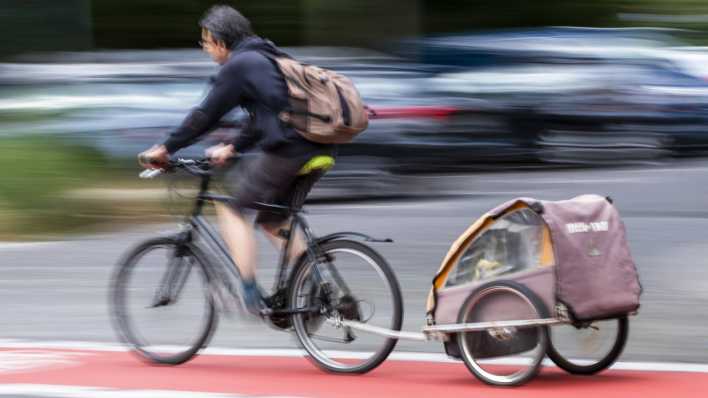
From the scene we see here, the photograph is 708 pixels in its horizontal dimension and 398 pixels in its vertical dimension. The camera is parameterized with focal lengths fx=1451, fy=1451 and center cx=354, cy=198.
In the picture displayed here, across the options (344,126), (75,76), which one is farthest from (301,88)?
(75,76)

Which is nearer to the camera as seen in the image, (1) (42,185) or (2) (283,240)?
(2) (283,240)

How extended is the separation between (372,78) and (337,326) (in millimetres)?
8295

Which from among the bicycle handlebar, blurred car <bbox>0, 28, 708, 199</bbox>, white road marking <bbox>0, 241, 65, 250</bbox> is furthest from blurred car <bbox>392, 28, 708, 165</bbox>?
the bicycle handlebar

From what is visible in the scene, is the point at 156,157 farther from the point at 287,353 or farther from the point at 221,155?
the point at 287,353

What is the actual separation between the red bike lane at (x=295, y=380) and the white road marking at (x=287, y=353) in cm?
8

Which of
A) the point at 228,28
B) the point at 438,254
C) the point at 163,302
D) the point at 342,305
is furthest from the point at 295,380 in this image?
the point at 438,254

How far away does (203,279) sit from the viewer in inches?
274

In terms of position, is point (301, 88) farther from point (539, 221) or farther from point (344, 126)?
point (539, 221)

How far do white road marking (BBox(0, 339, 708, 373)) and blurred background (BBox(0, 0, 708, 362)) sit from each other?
157 cm

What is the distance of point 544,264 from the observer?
6168 millimetres

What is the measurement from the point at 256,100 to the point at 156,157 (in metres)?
0.56

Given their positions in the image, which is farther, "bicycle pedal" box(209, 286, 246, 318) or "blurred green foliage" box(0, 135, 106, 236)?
"blurred green foliage" box(0, 135, 106, 236)

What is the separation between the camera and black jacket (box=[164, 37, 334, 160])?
21.4 feet

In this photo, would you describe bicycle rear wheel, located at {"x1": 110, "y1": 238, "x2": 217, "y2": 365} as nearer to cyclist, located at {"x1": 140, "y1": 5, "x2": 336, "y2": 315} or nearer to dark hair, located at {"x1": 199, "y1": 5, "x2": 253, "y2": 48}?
cyclist, located at {"x1": 140, "y1": 5, "x2": 336, "y2": 315}
